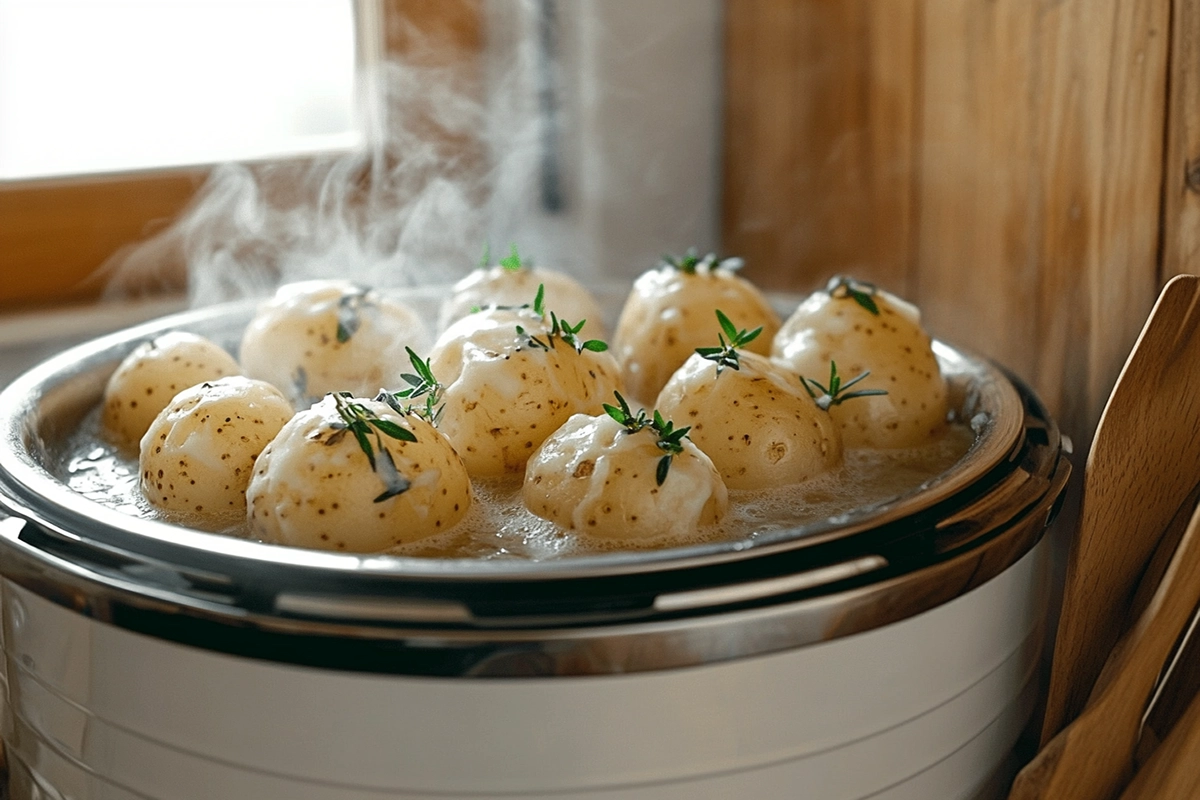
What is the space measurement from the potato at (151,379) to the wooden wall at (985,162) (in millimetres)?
941

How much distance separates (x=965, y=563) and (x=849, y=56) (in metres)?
1.15

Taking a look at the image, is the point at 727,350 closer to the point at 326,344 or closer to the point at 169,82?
the point at 326,344

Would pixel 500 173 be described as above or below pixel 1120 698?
above

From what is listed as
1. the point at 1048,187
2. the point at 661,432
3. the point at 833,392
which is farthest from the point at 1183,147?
the point at 661,432

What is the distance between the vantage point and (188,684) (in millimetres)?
773

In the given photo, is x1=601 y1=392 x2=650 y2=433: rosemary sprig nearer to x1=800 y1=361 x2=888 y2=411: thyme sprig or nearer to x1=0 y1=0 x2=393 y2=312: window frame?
x1=800 y1=361 x2=888 y2=411: thyme sprig

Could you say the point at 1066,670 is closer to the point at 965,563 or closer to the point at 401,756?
the point at 965,563

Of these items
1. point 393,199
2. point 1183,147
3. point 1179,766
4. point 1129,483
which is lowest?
point 1179,766

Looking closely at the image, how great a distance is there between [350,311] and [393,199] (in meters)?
0.75

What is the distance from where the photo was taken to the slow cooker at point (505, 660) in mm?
730

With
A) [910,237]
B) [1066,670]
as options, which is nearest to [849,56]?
[910,237]

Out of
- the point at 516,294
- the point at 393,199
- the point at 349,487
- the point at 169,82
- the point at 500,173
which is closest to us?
the point at 349,487

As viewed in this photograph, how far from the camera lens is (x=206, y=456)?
3.22ft

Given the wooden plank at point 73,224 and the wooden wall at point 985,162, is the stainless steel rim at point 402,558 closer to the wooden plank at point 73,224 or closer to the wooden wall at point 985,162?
the wooden wall at point 985,162
